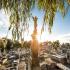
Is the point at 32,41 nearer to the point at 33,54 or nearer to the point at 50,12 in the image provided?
the point at 33,54

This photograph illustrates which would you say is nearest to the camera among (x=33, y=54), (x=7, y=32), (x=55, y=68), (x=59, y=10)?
(x=7, y=32)

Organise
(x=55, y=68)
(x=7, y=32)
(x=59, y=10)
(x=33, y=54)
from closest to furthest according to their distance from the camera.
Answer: (x=7, y=32) → (x=59, y=10) → (x=33, y=54) → (x=55, y=68)

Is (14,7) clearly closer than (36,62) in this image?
Yes

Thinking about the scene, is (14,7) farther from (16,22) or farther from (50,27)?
(50,27)

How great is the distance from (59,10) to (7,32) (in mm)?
845

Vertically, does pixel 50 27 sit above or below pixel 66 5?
below

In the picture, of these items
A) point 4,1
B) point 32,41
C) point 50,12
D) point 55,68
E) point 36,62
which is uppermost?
point 4,1

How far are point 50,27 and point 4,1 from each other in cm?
74

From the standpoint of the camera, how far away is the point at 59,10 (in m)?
2.80

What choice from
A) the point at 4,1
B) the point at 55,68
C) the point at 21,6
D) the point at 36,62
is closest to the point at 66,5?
the point at 21,6

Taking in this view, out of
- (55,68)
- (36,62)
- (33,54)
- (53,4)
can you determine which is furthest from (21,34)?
(55,68)

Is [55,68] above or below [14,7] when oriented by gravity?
below

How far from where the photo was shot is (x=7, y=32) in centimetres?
256

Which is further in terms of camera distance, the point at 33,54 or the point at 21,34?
the point at 33,54
